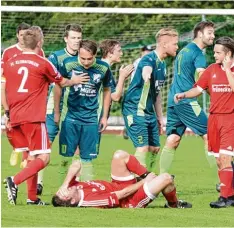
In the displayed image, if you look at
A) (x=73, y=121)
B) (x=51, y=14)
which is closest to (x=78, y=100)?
(x=73, y=121)

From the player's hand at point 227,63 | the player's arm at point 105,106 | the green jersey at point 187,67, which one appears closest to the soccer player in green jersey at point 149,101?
the green jersey at point 187,67

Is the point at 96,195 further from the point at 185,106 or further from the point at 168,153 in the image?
the point at 185,106

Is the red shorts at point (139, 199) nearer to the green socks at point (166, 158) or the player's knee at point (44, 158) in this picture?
the player's knee at point (44, 158)

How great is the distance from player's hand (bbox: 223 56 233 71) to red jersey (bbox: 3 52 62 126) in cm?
184

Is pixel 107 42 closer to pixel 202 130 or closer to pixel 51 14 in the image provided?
pixel 202 130

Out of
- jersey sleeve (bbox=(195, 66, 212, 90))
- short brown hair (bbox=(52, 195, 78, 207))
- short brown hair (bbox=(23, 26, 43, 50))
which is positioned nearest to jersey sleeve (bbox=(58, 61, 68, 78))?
short brown hair (bbox=(23, 26, 43, 50))

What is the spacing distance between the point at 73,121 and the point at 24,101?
3.65 ft

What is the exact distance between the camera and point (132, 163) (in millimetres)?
10836

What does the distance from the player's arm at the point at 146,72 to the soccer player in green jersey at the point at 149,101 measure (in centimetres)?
14

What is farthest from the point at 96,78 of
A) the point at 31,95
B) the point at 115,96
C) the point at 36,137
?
the point at 36,137

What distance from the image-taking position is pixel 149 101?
43.5 feet

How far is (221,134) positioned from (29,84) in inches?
86.8

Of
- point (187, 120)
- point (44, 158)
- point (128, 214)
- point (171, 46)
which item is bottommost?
point (128, 214)

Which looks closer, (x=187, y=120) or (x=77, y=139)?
(x=77, y=139)
